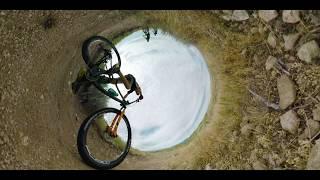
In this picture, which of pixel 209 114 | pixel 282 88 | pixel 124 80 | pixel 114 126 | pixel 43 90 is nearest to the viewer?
pixel 124 80

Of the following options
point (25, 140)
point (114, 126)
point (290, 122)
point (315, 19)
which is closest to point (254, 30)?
point (315, 19)

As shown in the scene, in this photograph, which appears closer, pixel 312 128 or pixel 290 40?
pixel 312 128

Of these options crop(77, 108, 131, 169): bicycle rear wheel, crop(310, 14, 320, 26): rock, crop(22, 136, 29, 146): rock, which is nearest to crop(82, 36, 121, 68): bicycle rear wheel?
crop(77, 108, 131, 169): bicycle rear wheel

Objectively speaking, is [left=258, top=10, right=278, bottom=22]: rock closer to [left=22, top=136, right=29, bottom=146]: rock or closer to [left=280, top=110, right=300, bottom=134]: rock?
[left=280, top=110, right=300, bottom=134]: rock

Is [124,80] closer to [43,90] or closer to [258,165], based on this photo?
[43,90]

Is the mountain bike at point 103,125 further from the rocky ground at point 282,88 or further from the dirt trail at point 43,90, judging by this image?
the rocky ground at point 282,88
